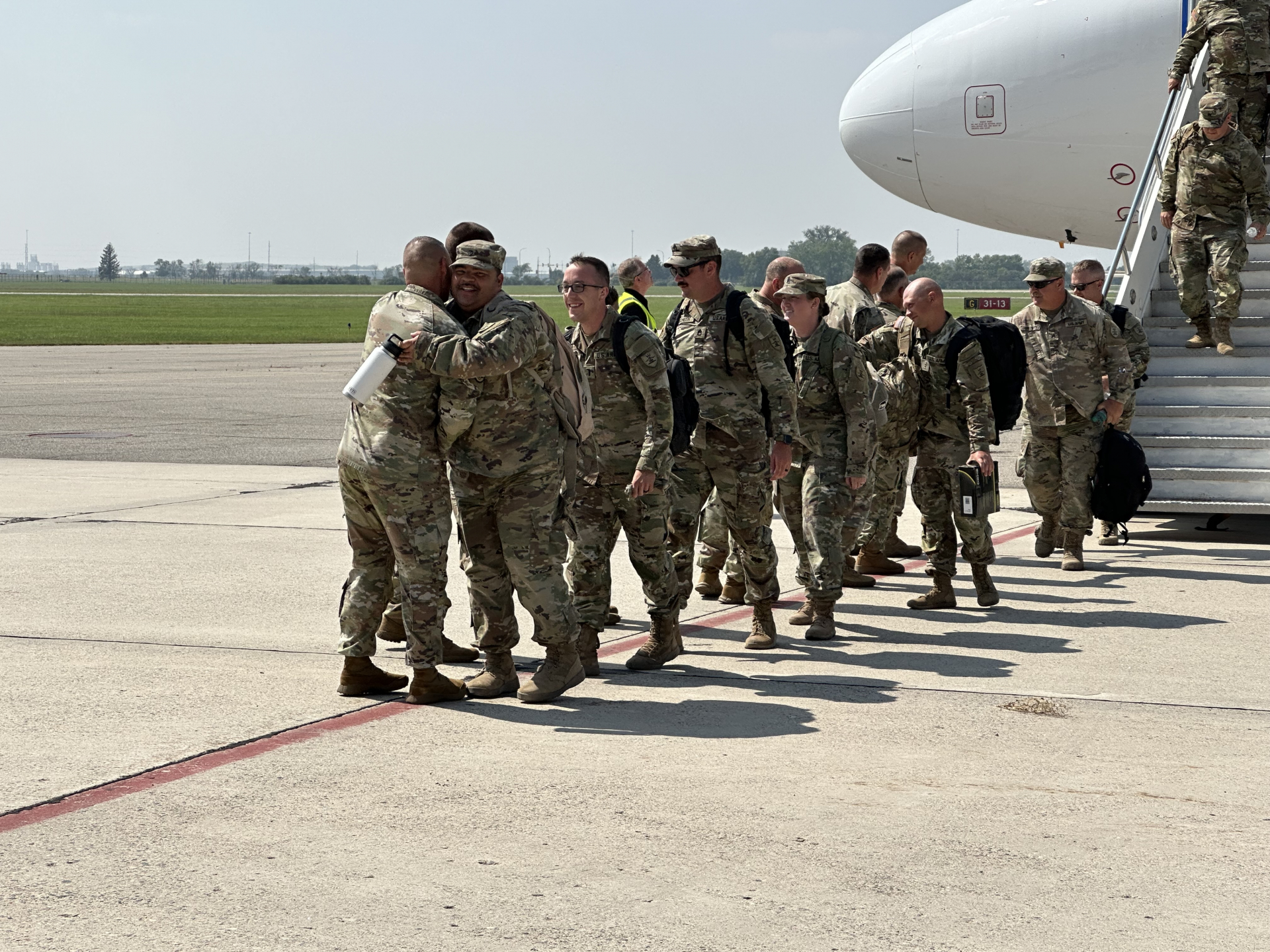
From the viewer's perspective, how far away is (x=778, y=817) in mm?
5492

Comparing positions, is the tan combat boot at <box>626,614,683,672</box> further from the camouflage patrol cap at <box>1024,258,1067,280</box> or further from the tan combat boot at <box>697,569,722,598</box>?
the camouflage patrol cap at <box>1024,258,1067,280</box>

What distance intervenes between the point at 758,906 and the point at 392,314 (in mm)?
3215

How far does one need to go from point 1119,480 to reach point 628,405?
15.6 feet

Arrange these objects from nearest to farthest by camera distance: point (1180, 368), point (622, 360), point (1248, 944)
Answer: point (1248, 944)
point (622, 360)
point (1180, 368)

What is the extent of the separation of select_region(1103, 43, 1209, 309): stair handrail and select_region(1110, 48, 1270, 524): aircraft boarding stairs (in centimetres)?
2

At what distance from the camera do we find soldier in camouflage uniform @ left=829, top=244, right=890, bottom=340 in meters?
10.7

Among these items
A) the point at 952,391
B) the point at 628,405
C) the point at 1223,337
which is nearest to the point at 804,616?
the point at 952,391

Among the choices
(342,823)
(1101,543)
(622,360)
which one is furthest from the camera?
(1101,543)

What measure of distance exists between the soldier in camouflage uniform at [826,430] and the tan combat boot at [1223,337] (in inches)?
A: 255

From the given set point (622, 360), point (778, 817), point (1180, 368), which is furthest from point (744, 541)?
point (1180, 368)

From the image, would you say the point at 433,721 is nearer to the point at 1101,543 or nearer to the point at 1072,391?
the point at 1072,391

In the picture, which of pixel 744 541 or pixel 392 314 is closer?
pixel 392 314

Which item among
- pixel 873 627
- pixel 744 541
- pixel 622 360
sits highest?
pixel 622 360

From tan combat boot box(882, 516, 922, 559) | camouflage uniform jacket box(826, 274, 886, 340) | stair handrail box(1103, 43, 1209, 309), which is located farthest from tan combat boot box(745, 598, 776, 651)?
stair handrail box(1103, 43, 1209, 309)
